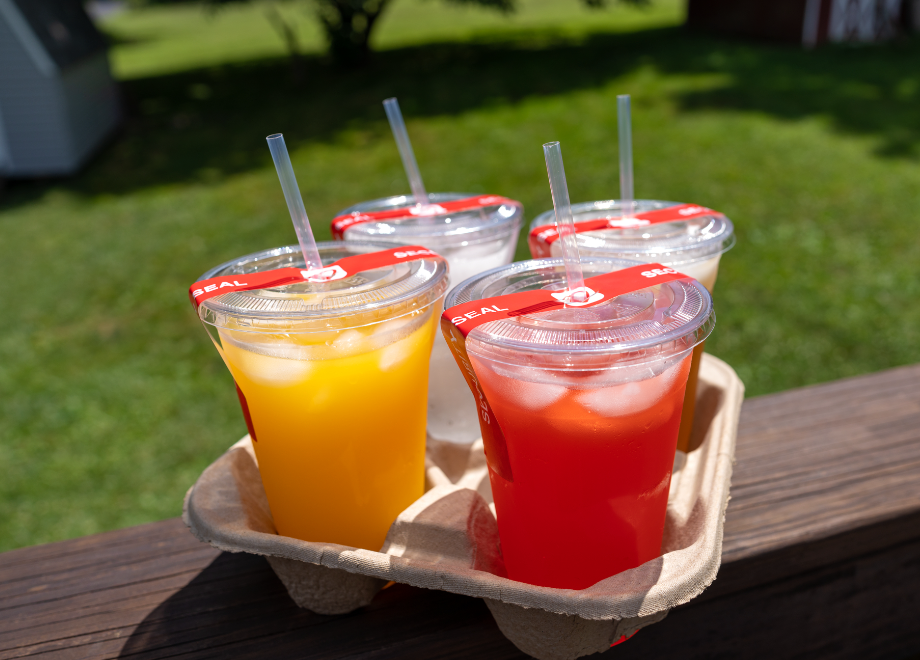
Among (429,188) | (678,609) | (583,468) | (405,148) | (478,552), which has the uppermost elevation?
(405,148)

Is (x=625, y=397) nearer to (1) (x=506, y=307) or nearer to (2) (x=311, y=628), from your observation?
(1) (x=506, y=307)

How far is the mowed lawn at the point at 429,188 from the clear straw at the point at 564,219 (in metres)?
2.48

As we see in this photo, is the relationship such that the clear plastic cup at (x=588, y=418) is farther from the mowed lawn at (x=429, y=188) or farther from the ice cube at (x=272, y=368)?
→ the mowed lawn at (x=429, y=188)

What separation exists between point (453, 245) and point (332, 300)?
280mm

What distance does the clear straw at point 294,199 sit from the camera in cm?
95

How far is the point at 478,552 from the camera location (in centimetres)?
97

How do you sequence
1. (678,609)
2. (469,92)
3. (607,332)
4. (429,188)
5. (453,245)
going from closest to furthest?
(607,332) < (678,609) < (453,245) < (429,188) < (469,92)

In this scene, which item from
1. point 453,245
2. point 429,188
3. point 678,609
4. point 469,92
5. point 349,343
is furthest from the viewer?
point 469,92

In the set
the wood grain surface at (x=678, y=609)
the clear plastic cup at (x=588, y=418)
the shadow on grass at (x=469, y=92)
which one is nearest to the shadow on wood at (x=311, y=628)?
the wood grain surface at (x=678, y=609)

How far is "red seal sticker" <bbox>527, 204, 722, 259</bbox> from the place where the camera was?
1.11m

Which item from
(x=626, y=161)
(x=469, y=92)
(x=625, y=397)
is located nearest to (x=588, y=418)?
(x=625, y=397)

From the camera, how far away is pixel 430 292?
0.94 m

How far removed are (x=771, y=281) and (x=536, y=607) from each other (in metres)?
3.67

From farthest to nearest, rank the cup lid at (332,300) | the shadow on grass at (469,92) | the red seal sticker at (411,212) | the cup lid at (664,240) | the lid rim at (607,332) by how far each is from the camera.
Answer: the shadow on grass at (469,92), the red seal sticker at (411,212), the cup lid at (664,240), the cup lid at (332,300), the lid rim at (607,332)
